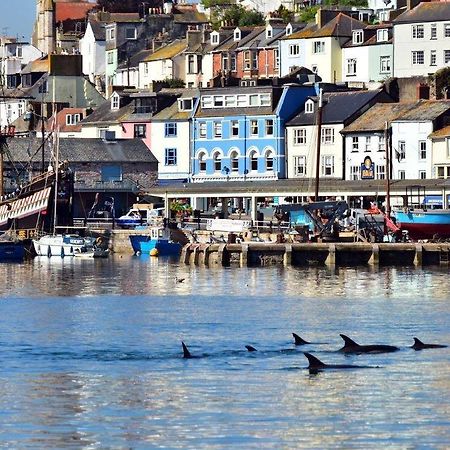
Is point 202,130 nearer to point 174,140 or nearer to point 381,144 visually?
point 174,140

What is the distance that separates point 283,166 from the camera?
497 ft

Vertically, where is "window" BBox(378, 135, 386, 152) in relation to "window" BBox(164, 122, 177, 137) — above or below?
below

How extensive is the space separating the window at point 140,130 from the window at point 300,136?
17.3m

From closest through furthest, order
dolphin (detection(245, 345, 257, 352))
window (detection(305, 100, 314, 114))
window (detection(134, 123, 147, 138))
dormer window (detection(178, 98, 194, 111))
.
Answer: dolphin (detection(245, 345, 257, 352)), window (detection(305, 100, 314, 114)), dormer window (detection(178, 98, 194, 111)), window (detection(134, 123, 147, 138))

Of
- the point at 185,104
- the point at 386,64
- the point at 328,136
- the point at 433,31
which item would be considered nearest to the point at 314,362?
the point at 328,136

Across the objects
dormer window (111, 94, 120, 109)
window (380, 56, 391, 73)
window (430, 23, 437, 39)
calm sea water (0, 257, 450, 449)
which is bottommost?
calm sea water (0, 257, 450, 449)

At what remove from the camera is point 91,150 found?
156 meters

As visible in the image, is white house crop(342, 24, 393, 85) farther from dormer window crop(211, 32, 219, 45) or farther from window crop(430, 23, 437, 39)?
dormer window crop(211, 32, 219, 45)

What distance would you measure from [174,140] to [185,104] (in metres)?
3.40

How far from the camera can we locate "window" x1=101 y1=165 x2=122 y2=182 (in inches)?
6088

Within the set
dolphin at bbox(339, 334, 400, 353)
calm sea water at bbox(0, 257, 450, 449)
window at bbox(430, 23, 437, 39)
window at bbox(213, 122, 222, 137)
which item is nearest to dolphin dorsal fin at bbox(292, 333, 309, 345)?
calm sea water at bbox(0, 257, 450, 449)

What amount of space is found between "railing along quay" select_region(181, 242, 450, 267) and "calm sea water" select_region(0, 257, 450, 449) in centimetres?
1442

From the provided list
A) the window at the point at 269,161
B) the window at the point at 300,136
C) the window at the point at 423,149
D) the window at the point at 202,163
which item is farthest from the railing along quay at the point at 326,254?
the window at the point at 202,163

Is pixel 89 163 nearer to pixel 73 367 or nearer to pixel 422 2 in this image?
pixel 422 2
